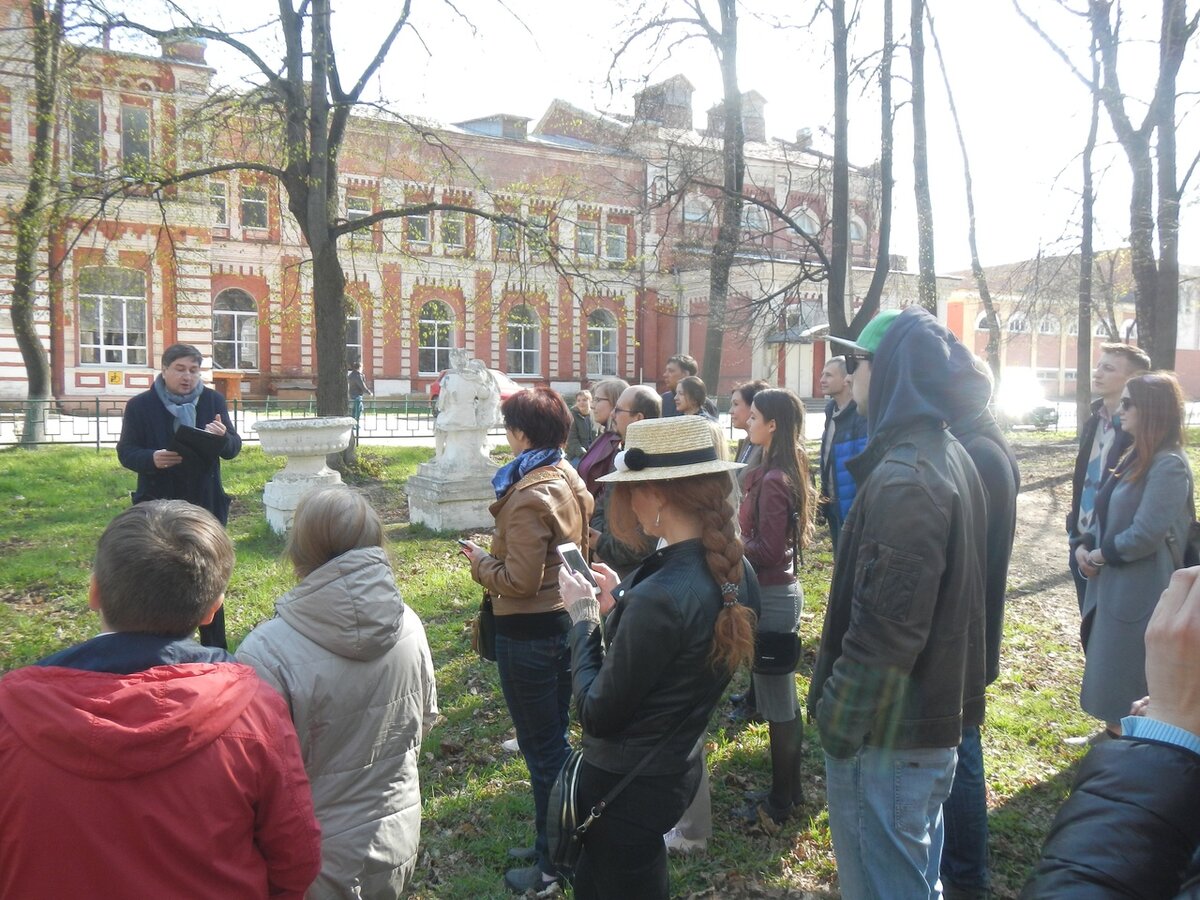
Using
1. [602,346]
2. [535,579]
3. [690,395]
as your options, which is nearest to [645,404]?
[690,395]

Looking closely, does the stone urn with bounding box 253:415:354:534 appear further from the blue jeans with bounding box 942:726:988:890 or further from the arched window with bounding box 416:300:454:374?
the arched window with bounding box 416:300:454:374

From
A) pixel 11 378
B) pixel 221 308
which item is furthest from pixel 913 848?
pixel 221 308

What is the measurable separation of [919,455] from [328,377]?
36.8 ft

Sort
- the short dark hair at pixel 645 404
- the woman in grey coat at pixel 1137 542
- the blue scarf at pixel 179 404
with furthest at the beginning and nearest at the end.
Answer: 1. the blue scarf at pixel 179 404
2. the short dark hair at pixel 645 404
3. the woman in grey coat at pixel 1137 542

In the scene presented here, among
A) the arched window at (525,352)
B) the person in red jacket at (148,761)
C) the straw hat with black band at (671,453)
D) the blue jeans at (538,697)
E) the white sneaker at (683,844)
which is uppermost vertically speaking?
the arched window at (525,352)

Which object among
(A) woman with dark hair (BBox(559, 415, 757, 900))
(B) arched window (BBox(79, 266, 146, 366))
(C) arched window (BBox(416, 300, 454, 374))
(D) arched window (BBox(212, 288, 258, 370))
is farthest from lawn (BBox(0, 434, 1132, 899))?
(C) arched window (BBox(416, 300, 454, 374))

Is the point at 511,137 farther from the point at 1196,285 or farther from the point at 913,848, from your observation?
the point at 913,848

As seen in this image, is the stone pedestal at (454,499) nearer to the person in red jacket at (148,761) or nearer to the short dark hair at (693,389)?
the short dark hair at (693,389)

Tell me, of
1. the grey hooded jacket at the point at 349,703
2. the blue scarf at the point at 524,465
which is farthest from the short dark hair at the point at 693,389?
the grey hooded jacket at the point at 349,703

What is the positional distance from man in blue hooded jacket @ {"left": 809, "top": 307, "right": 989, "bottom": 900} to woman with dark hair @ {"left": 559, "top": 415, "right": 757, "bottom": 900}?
0.32 metres

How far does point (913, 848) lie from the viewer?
2430 millimetres

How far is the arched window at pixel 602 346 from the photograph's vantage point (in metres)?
38.8

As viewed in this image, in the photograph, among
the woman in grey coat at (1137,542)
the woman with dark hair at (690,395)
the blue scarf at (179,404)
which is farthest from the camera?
the woman with dark hair at (690,395)

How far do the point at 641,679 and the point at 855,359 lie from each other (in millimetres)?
1281
